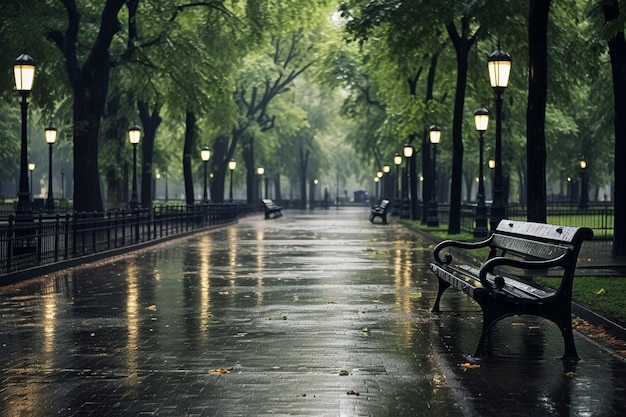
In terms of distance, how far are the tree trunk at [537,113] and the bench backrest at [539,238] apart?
5.54 metres

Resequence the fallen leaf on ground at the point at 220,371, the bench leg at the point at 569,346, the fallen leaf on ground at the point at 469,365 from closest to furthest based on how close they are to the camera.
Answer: the fallen leaf on ground at the point at 220,371 < the fallen leaf on ground at the point at 469,365 < the bench leg at the point at 569,346

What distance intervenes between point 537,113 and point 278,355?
34.7 feet

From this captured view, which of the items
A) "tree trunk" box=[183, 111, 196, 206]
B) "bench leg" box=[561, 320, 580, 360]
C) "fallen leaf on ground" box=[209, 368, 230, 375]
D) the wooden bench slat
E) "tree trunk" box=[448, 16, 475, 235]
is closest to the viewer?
"fallen leaf on ground" box=[209, 368, 230, 375]

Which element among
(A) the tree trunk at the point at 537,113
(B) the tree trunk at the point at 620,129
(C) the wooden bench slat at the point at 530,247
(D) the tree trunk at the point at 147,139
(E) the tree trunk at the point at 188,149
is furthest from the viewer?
(D) the tree trunk at the point at 147,139

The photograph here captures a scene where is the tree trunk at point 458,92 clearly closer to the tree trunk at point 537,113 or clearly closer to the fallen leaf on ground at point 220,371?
the tree trunk at point 537,113

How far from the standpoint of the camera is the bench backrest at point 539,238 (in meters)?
8.88

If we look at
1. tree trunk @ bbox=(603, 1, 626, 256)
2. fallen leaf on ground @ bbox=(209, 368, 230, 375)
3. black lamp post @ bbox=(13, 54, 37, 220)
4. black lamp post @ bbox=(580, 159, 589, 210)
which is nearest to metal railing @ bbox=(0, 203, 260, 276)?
black lamp post @ bbox=(13, 54, 37, 220)

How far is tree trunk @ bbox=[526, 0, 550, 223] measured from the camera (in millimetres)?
17500

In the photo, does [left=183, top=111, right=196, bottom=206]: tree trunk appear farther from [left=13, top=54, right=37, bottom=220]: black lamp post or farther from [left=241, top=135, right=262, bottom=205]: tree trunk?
[left=13, top=54, right=37, bottom=220]: black lamp post

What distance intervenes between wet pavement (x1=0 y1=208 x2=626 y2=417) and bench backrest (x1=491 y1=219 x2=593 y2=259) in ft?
3.07

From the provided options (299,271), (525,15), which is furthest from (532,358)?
(525,15)

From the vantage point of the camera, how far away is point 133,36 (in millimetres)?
32844

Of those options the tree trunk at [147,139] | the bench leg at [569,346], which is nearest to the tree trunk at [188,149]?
the tree trunk at [147,139]

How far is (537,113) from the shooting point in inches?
696
